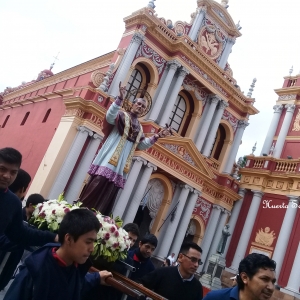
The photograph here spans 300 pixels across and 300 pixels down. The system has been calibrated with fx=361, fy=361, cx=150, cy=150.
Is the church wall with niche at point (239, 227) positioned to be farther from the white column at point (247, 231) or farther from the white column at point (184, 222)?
the white column at point (184, 222)

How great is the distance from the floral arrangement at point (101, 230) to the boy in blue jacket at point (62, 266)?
0.70 meters

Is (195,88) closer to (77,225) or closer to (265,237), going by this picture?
(265,237)

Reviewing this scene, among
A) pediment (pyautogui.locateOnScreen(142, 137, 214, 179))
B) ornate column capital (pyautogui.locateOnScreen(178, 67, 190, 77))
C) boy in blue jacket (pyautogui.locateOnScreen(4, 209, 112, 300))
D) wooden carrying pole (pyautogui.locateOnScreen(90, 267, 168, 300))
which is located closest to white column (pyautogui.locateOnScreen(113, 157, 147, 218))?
pediment (pyautogui.locateOnScreen(142, 137, 214, 179))

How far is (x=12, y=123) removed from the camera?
2294cm

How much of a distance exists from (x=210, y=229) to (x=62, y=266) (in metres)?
16.0

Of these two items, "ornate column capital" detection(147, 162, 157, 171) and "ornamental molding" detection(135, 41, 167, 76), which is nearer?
"ornate column capital" detection(147, 162, 157, 171)

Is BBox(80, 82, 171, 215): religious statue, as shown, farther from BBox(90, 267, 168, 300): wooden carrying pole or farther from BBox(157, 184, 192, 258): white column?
BBox(157, 184, 192, 258): white column

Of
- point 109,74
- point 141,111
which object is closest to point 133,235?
point 141,111

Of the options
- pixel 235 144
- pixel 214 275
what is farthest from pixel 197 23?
pixel 214 275

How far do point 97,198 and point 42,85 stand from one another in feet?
73.6

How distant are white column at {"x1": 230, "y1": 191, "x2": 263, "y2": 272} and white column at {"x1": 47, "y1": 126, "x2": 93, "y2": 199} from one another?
8.83 meters

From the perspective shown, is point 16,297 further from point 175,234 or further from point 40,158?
point 175,234

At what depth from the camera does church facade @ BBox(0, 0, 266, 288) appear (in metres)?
13.6

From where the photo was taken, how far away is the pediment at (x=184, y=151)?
49.1ft
